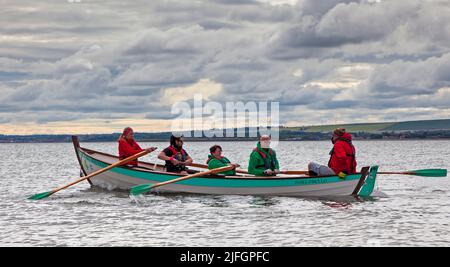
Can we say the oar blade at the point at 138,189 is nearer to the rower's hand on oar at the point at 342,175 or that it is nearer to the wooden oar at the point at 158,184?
the wooden oar at the point at 158,184

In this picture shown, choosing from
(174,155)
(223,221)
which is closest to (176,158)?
(174,155)

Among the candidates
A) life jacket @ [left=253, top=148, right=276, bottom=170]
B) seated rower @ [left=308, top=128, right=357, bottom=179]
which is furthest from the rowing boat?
life jacket @ [left=253, top=148, right=276, bottom=170]

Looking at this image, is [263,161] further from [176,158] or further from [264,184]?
[176,158]

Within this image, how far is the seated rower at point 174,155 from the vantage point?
848 inches

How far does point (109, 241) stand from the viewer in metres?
14.0

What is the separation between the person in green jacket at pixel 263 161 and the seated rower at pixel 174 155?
2575mm

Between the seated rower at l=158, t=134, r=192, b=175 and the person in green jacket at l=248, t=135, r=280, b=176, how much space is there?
2.58 meters

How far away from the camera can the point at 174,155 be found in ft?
71.4

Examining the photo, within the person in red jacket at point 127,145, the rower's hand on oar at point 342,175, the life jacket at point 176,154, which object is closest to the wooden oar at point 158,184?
the life jacket at point 176,154

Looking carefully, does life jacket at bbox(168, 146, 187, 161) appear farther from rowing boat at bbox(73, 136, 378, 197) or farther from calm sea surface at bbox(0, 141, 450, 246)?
calm sea surface at bbox(0, 141, 450, 246)

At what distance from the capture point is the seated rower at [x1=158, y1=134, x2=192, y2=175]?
70.7 feet

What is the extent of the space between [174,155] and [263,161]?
3.31 metres
